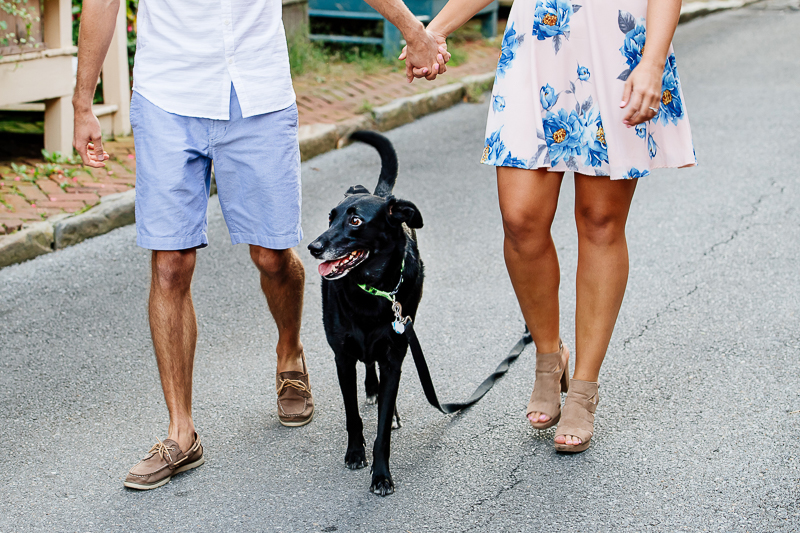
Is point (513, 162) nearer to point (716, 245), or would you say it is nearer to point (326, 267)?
point (326, 267)

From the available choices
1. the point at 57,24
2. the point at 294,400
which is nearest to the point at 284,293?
the point at 294,400

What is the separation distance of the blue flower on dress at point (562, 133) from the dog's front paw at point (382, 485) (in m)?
1.10

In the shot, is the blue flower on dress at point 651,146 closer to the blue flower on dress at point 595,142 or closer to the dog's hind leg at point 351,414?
the blue flower on dress at point 595,142

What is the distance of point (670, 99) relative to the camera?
274 cm

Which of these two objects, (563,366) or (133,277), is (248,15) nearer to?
(563,366)

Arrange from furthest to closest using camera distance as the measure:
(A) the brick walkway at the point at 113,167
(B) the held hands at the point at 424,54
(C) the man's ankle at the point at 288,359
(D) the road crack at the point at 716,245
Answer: (A) the brick walkway at the point at 113,167 → (D) the road crack at the point at 716,245 → (C) the man's ankle at the point at 288,359 → (B) the held hands at the point at 424,54

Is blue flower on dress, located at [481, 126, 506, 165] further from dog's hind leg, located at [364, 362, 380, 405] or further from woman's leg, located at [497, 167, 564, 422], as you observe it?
dog's hind leg, located at [364, 362, 380, 405]

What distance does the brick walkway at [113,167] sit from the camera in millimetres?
5172

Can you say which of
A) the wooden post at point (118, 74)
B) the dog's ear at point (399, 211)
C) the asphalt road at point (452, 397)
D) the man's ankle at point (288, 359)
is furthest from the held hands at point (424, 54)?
the wooden post at point (118, 74)

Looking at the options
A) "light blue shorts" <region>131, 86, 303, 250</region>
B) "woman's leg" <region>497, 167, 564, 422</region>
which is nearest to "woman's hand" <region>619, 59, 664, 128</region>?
"woman's leg" <region>497, 167, 564, 422</region>

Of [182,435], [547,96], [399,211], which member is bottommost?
[182,435]

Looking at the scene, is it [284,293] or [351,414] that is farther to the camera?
[284,293]

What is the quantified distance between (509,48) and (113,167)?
390 centimetres

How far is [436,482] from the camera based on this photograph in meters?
2.77
